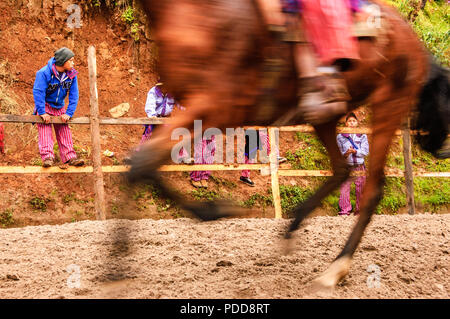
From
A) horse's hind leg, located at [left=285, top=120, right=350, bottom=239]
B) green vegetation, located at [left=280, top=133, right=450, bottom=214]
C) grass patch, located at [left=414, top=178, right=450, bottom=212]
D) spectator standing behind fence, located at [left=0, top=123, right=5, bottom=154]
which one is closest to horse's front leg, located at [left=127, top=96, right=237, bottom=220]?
horse's hind leg, located at [left=285, top=120, right=350, bottom=239]

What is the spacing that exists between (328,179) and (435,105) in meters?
1.08

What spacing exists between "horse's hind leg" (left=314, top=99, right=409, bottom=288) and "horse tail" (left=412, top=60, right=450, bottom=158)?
376 mm

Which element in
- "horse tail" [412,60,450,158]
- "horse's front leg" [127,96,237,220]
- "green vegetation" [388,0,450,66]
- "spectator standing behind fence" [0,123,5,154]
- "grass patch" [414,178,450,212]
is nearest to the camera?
"horse's front leg" [127,96,237,220]

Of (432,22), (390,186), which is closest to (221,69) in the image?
(390,186)

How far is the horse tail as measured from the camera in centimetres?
344

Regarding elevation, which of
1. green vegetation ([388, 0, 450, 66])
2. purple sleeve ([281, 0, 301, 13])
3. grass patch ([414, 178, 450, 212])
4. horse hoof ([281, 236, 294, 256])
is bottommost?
grass patch ([414, 178, 450, 212])

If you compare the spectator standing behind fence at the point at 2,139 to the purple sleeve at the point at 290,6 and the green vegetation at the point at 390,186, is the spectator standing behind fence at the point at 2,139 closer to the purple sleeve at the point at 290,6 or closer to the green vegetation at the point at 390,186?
the green vegetation at the point at 390,186

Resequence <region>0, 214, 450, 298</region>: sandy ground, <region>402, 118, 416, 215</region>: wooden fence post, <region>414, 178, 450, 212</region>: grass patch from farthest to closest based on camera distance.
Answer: <region>414, 178, 450, 212</region>: grass patch, <region>402, 118, 416, 215</region>: wooden fence post, <region>0, 214, 450, 298</region>: sandy ground

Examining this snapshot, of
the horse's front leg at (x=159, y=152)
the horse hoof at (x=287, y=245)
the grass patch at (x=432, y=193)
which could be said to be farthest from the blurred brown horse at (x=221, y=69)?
the grass patch at (x=432, y=193)

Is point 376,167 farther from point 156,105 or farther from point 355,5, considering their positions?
point 156,105

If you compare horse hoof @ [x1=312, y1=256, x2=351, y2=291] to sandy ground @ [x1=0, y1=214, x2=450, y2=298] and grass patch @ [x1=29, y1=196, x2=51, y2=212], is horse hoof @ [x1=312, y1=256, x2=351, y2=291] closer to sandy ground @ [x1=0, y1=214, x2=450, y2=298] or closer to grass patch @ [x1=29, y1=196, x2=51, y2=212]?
sandy ground @ [x1=0, y1=214, x2=450, y2=298]

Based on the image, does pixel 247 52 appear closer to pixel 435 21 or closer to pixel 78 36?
pixel 78 36

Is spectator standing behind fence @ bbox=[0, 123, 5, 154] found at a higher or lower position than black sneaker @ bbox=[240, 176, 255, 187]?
higher

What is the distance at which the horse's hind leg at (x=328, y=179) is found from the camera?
138 inches
